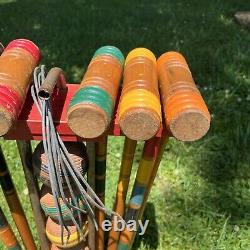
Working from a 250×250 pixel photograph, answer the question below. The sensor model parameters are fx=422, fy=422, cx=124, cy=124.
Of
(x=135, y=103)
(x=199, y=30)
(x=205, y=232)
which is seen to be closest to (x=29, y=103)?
(x=135, y=103)

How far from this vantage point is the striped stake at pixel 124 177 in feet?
5.13

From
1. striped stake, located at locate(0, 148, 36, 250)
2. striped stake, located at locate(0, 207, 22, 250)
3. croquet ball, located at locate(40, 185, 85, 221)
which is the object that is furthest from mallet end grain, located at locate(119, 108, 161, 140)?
striped stake, located at locate(0, 207, 22, 250)

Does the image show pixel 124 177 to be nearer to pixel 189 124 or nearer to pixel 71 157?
pixel 71 157

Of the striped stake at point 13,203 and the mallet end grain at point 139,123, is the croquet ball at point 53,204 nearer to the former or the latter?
the striped stake at point 13,203

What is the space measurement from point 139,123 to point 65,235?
76 centimetres

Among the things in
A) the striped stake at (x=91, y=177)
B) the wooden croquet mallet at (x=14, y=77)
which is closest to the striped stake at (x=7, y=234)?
the striped stake at (x=91, y=177)

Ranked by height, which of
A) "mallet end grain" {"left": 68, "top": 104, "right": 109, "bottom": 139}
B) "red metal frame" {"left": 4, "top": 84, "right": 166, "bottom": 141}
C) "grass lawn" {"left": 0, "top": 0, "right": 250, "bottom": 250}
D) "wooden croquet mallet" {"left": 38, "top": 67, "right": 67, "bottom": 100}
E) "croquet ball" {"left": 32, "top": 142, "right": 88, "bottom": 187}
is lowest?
"grass lawn" {"left": 0, "top": 0, "right": 250, "bottom": 250}

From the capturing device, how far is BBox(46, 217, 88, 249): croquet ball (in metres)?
1.76

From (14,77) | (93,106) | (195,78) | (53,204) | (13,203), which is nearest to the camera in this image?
(93,106)

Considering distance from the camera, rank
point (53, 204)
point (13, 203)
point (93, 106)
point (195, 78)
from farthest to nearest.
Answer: point (195, 78) → point (13, 203) → point (53, 204) → point (93, 106)

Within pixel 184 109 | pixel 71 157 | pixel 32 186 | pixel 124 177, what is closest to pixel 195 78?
pixel 124 177

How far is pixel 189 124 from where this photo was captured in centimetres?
125

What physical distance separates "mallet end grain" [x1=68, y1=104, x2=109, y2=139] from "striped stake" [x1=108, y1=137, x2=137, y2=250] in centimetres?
27

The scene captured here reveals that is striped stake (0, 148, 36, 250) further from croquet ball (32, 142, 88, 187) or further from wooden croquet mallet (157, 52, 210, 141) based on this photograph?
wooden croquet mallet (157, 52, 210, 141)
